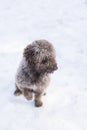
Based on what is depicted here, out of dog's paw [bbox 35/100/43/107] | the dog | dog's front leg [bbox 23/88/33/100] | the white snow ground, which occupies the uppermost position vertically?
the dog

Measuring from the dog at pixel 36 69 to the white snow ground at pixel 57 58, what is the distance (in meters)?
0.22

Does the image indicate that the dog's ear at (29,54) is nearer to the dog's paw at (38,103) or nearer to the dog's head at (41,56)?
the dog's head at (41,56)

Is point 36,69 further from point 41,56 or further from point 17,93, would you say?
point 17,93

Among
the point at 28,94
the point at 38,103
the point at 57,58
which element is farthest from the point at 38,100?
the point at 57,58

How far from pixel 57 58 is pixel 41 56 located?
1776 millimetres

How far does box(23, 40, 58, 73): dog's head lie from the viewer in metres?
4.12

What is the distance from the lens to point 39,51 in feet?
13.5

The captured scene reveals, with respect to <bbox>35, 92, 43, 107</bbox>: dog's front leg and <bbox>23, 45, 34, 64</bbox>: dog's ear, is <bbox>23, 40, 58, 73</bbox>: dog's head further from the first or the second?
<bbox>35, 92, 43, 107</bbox>: dog's front leg

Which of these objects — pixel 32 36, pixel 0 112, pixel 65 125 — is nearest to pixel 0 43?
pixel 32 36

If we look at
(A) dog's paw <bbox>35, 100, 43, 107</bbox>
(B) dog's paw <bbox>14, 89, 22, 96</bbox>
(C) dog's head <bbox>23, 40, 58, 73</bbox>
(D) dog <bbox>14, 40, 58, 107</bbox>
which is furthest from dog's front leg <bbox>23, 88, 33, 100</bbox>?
(C) dog's head <bbox>23, 40, 58, 73</bbox>

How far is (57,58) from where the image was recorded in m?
5.86

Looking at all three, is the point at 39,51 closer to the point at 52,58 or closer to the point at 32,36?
the point at 52,58

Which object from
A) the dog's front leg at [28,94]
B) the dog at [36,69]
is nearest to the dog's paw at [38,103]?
the dog at [36,69]

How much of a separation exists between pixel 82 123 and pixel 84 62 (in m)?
1.34
